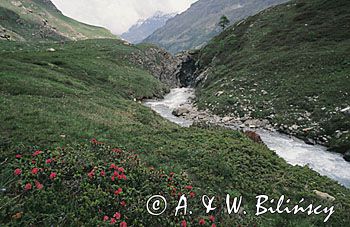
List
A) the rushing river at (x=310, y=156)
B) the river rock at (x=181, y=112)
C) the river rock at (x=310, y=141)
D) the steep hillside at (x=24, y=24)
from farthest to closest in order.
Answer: the steep hillside at (x=24, y=24) < the river rock at (x=181, y=112) < the river rock at (x=310, y=141) < the rushing river at (x=310, y=156)

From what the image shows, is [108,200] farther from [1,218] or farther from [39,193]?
[1,218]

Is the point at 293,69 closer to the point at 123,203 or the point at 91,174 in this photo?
the point at 91,174

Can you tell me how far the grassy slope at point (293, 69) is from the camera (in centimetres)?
2939

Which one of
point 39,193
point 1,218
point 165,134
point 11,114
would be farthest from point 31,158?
point 165,134

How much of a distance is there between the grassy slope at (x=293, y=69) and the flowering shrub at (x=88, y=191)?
1972cm

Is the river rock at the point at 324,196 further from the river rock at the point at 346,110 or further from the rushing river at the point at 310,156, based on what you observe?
the river rock at the point at 346,110

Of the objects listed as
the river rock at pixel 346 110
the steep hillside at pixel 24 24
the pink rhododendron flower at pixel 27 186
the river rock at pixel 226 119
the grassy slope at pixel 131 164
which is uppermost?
the steep hillside at pixel 24 24

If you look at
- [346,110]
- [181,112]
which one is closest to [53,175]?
[346,110]

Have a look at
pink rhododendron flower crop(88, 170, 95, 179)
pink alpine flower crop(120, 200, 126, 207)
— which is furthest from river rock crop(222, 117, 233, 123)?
pink alpine flower crop(120, 200, 126, 207)

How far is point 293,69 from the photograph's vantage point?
137 feet

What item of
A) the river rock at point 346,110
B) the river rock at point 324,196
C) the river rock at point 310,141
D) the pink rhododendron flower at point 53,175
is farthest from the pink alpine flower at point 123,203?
the river rock at point 346,110

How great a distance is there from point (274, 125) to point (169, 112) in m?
17.3

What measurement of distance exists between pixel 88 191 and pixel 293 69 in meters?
41.7

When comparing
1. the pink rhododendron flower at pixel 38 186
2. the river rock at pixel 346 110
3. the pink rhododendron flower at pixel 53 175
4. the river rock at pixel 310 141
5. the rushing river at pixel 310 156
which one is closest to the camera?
the pink rhododendron flower at pixel 38 186
